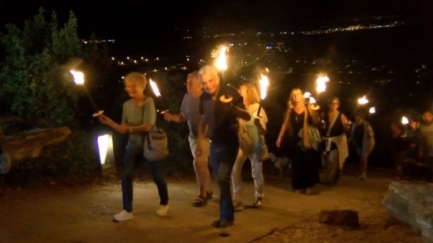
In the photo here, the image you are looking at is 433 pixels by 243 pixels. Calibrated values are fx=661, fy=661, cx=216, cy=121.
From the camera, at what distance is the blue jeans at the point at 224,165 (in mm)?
7586

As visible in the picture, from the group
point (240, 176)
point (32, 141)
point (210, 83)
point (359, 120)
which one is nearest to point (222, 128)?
point (210, 83)

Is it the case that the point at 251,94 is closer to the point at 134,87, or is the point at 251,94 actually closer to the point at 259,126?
the point at 259,126

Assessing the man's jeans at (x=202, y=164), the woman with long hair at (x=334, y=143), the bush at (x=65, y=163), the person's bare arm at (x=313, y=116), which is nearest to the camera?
the man's jeans at (x=202, y=164)

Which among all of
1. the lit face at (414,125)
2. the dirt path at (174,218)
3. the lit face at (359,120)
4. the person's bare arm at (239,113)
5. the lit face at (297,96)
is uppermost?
the lit face at (297,96)

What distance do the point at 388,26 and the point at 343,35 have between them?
65.0 inches

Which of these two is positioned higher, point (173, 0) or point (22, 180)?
point (173, 0)

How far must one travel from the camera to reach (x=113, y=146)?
38.4 feet

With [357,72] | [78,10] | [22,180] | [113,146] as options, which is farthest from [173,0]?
[22,180]

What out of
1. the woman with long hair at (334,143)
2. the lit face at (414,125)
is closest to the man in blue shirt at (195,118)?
the woman with long hair at (334,143)

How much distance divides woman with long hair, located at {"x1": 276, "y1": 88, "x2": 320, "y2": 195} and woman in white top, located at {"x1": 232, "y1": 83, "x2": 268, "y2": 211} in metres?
1.12

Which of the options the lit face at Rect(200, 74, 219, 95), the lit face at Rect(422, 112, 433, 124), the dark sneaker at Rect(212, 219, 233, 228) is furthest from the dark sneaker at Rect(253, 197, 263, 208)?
the lit face at Rect(422, 112, 433, 124)

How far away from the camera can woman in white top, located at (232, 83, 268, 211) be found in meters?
8.86

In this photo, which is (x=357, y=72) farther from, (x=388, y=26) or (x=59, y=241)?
(x=59, y=241)

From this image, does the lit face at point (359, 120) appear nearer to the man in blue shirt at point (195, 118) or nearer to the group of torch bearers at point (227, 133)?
the group of torch bearers at point (227, 133)
